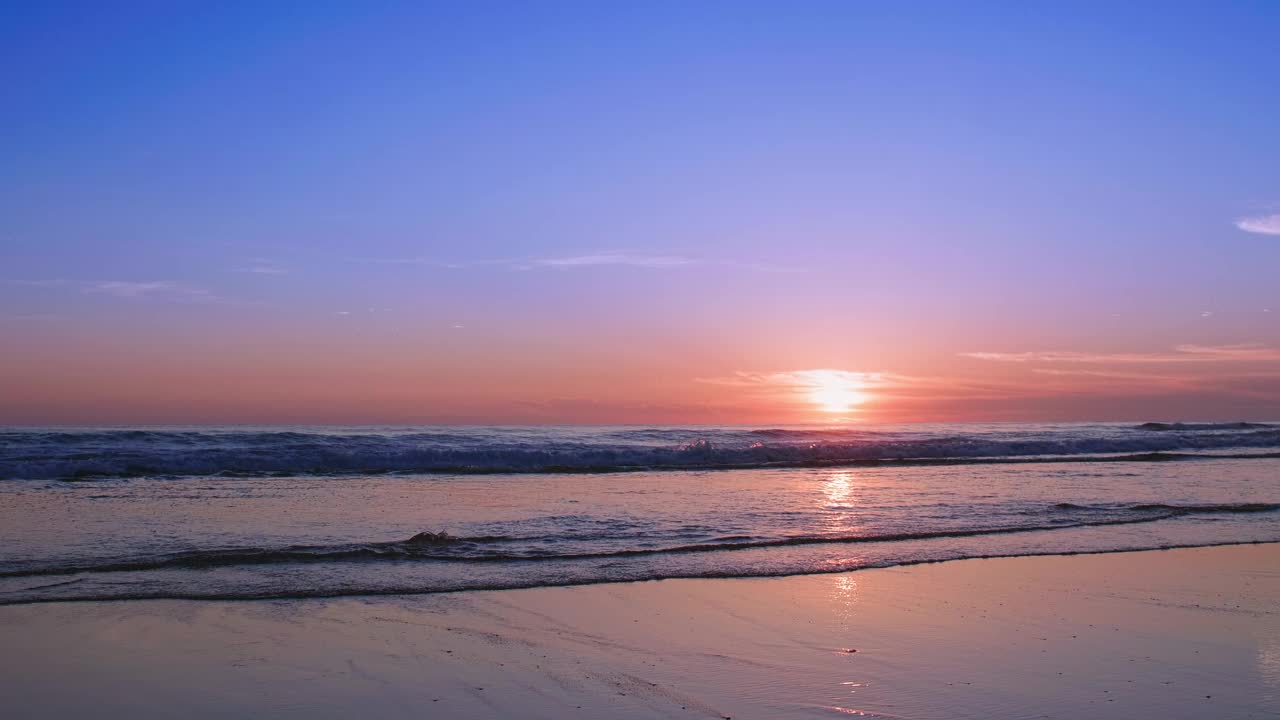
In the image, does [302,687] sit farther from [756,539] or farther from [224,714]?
[756,539]

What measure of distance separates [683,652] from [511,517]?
862 cm

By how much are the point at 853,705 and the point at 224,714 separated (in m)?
4.06

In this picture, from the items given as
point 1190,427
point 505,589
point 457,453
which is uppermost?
point 1190,427

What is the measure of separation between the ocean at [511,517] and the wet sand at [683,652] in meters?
1.10

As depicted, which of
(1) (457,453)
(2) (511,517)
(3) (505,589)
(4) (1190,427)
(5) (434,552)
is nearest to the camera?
(3) (505,589)

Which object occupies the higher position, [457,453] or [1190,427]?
[1190,427]

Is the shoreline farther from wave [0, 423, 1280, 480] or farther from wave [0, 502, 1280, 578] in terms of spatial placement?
wave [0, 423, 1280, 480]

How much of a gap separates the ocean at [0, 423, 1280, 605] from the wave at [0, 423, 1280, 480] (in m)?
0.22

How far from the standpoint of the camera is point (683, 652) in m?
6.98

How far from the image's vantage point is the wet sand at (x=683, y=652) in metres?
5.79

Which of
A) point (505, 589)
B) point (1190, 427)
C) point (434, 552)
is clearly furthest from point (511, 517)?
point (1190, 427)

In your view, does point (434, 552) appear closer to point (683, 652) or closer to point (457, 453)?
point (683, 652)

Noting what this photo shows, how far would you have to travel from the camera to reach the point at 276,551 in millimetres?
11117

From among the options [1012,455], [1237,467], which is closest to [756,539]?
[1237,467]
